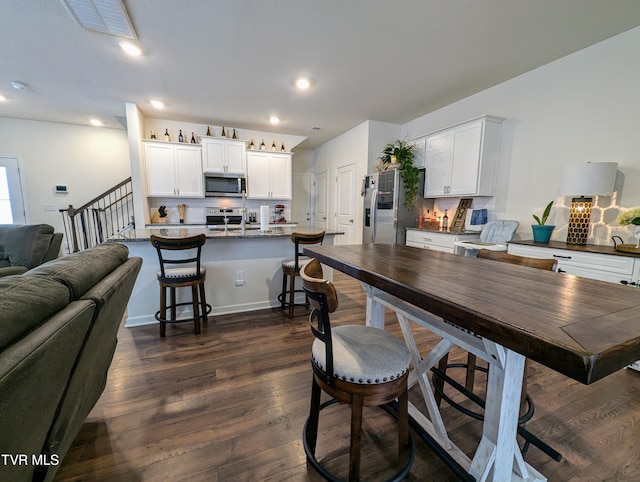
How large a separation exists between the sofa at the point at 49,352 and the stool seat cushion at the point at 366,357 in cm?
88

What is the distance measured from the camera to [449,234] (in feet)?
11.8

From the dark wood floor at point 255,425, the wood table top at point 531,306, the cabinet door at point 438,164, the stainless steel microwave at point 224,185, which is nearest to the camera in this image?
the wood table top at point 531,306

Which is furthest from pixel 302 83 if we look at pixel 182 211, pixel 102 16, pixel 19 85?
pixel 19 85

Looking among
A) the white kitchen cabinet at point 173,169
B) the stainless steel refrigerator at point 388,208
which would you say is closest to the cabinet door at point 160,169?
the white kitchen cabinet at point 173,169

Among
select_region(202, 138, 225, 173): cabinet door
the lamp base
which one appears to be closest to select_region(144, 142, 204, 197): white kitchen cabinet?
select_region(202, 138, 225, 173): cabinet door

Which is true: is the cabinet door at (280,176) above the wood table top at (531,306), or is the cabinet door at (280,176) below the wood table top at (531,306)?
above

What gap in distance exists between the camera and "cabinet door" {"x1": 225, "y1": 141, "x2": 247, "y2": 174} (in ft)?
16.7

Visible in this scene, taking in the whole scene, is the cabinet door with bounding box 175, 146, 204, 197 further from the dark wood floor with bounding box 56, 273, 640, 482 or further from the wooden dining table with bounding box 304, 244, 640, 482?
the wooden dining table with bounding box 304, 244, 640, 482

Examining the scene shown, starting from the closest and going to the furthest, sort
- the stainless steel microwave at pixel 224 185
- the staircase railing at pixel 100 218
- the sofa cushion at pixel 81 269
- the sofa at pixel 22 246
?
the sofa cushion at pixel 81 269 < the sofa at pixel 22 246 < the stainless steel microwave at pixel 224 185 < the staircase railing at pixel 100 218

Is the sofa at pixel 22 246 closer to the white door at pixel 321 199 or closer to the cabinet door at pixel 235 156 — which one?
the cabinet door at pixel 235 156

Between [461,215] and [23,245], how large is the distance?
5.31m

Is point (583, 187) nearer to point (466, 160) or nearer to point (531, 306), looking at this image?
point (466, 160)

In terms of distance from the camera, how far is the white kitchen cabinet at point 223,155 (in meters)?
4.94

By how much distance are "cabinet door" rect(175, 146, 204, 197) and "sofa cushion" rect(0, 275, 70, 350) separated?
4.39 meters
